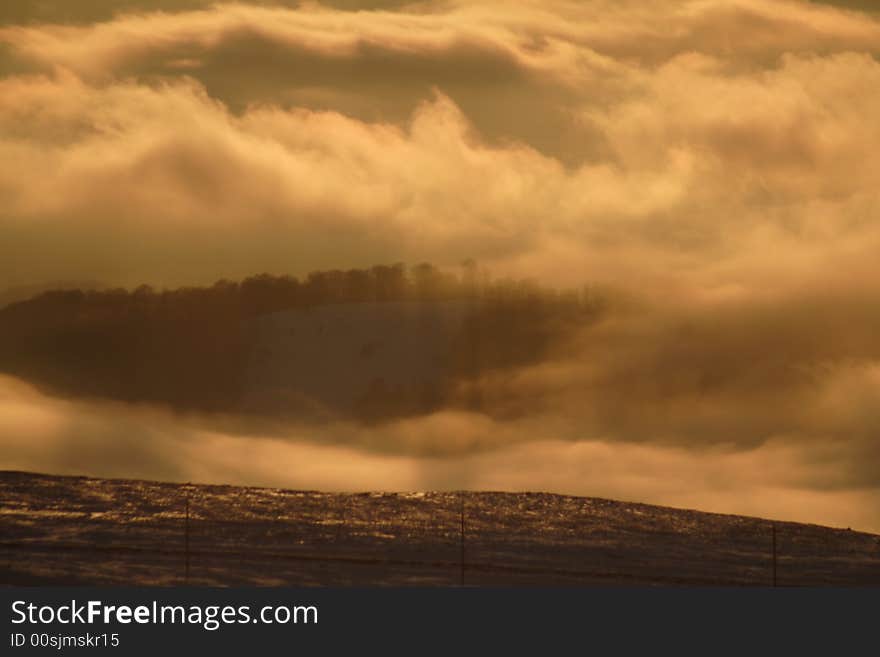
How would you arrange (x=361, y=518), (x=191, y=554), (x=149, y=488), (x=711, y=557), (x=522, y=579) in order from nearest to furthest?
(x=522, y=579) → (x=191, y=554) → (x=711, y=557) → (x=361, y=518) → (x=149, y=488)

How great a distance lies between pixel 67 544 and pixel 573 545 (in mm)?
30290

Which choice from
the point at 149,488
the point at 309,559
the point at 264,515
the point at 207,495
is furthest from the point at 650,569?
the point at 149,488

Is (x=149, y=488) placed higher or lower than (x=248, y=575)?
higher

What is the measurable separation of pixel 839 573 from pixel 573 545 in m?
15.4

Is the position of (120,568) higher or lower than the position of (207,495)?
lower

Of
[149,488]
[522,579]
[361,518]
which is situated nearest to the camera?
[522,579]

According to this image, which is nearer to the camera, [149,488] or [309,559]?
[309,559]

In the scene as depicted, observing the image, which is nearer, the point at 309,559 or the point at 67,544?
the point at 309,559

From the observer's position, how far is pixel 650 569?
7512 centimetres

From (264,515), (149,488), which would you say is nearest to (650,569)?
(264,515)

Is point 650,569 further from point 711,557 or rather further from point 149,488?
point 149,488

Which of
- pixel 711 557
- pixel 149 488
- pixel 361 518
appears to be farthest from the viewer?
pixel 149 488

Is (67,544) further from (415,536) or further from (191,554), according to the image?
(415,536)

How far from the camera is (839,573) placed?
77000mm
